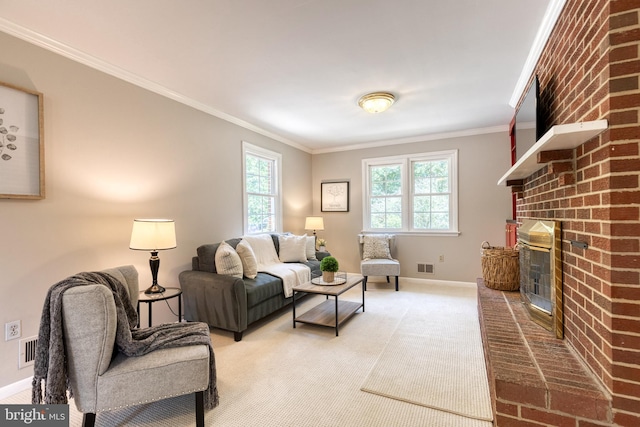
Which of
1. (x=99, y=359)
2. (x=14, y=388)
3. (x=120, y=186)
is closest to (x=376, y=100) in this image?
(x=120, y=186)

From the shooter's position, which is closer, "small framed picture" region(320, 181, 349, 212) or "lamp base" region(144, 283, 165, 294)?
"lamp base" region(144, 283, 165, 294)

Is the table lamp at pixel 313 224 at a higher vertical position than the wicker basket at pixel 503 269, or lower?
higher

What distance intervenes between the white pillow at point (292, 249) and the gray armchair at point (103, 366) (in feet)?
8.48

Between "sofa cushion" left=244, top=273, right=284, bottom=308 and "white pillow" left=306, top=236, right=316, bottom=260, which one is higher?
"white pillow" left=306, top=236, right=316, bottom=260

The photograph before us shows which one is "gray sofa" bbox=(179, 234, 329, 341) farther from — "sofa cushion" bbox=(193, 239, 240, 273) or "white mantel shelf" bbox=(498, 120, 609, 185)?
"white mantel shelf" bbox=(498, 120, 609, 185)

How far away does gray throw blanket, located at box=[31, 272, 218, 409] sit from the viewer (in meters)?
1.39

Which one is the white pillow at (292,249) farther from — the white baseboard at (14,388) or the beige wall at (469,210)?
the white baseboard at (14,388)

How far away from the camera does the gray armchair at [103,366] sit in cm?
142

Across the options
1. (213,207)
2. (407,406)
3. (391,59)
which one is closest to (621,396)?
(407,406)

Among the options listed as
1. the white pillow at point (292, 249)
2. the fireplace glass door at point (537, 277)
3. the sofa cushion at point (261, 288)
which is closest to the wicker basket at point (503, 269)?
the fireplace glass door at point (537, 277)

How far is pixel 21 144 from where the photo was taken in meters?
2.02

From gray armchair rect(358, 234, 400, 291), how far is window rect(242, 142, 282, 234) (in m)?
1.52

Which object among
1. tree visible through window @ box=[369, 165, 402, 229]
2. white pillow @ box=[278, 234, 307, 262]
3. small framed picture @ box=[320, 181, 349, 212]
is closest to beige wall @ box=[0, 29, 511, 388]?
white pillow @ box=[278, 234, 307, 262]

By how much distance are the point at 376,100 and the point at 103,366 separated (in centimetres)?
316
